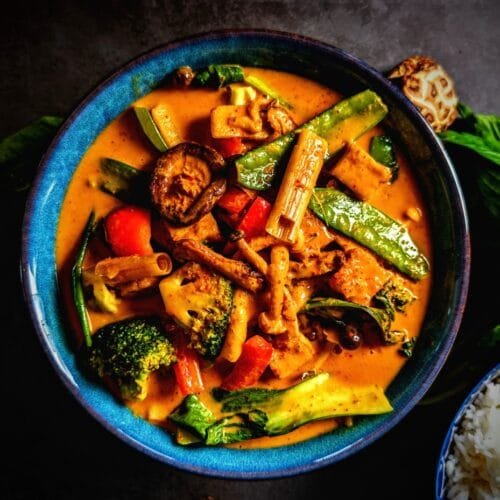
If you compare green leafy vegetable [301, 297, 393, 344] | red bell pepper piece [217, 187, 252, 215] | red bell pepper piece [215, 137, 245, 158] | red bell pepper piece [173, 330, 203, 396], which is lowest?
red bell pepper piece [173, 330, 203, 396]

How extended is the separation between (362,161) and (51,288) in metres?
1.72

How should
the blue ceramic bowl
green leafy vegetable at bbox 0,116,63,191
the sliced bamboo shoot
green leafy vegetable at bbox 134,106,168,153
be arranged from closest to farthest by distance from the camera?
the sliced bamboo shoot, the blue ceramic bowl, green leafy vegetable at bbox 134,106,168,153, green leafy vegetable at bbox 0,116,63,191

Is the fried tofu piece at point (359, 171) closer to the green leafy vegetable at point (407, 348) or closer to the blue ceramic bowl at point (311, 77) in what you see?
the blue ceramic bowl at point (311, 77)

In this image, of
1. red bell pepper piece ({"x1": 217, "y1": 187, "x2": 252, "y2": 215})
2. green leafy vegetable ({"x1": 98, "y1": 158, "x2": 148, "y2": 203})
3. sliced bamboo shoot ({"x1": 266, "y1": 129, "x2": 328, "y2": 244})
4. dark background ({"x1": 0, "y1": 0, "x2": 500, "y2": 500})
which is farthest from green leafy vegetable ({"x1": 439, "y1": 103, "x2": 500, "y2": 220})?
green leafy vegetable ({"x1": 98, "y1": 158, "x2": 148, "y2": 203})

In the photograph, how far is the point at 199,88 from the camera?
3.19 meters

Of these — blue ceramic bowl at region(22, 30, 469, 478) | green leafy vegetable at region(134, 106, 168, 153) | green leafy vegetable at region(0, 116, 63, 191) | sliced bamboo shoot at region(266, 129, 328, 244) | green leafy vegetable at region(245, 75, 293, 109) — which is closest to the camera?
sliced bamboo shoot at region(266, 129, 328, 244)

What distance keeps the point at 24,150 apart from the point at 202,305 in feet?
4.97

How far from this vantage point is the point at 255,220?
9.75 ft

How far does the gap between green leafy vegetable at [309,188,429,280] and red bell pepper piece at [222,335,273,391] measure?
701mm

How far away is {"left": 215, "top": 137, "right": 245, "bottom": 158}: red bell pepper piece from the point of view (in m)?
3.05

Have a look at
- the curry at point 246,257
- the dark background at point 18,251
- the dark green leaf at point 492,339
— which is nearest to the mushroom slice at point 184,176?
the curry at point 246,257

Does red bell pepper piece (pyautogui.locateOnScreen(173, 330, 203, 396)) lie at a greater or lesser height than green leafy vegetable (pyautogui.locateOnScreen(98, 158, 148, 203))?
lesser

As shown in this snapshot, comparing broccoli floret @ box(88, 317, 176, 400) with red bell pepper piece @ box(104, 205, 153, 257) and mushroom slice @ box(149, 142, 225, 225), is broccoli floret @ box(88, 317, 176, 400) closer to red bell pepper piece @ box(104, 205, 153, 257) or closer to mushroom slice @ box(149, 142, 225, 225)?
red bell pepper piece @ box(104, 205, 153, 257)

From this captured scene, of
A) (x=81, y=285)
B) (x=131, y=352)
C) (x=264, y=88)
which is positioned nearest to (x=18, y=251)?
(x=81, y=285)
